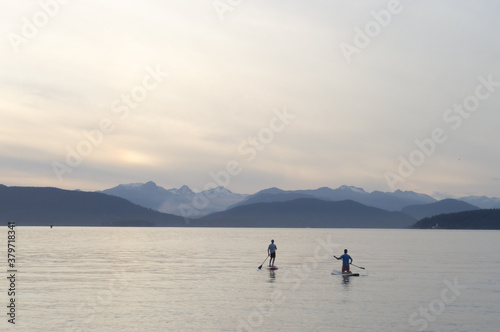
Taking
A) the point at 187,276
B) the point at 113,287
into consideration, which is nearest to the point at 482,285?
the point at 187,276

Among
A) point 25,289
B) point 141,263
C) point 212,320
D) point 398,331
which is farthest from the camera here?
point 141,263

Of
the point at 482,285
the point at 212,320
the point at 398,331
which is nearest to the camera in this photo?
the point at 398,331

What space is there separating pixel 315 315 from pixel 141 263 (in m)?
35.9

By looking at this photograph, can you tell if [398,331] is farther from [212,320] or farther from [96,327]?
[96,327]

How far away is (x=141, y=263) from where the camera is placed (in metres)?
63.7

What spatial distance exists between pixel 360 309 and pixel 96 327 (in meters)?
14.1

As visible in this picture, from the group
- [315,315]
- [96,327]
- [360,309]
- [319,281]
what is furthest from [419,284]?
[96,327]

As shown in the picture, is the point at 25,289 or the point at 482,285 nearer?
the point at 25,289

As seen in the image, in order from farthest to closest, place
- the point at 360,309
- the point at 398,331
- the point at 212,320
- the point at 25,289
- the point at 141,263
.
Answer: the point at 141,263 → the point at 25,289 → the point at 360,309 → the point at 212,320 → the point at 398,331

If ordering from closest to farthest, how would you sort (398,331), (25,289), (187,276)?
(398,331)
(25,289)
(187,276)

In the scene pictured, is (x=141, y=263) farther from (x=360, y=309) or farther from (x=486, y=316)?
(x=486, y=316)

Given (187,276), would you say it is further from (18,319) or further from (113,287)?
(18,319)

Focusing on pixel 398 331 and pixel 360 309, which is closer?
pixel 398 331

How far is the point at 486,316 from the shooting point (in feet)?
102
